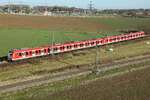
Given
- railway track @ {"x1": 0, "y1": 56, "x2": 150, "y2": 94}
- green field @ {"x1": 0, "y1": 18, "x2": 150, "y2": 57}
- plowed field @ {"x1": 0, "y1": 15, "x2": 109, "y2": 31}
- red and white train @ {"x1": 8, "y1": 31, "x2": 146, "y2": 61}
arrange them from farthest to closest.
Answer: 1. plowed field @ {"x1": 0, "y1": 15, "x2": 109, "y2": 31}
2. green field @ {"x1": 0, "y1": 18, "x2": 150, "y2": 57}
3. red and white train @ {"x1": 8, "y1": 31, "x2": 146, "y2": 61}
4. railway track @ {"x1": 0, "y1": 56, "x2": 150, "y2": 94}

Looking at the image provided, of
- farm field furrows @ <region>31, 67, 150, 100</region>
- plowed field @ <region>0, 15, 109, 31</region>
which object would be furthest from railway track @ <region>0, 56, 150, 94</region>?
plowed field @ <region>0, 15, 109, 31</region>

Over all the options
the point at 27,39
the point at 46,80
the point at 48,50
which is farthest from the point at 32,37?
the point at 46,80

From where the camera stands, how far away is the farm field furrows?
19.4 m

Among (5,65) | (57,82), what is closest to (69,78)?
(57,82)

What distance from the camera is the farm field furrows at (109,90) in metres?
19.4

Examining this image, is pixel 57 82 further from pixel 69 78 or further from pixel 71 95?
pixel 71 95

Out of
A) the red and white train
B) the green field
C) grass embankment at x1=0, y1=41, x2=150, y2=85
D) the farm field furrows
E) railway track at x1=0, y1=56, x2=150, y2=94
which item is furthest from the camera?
the green field

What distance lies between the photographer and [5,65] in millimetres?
30781

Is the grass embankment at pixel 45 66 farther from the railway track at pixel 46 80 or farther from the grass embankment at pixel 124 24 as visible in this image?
the grass embankment at pixel 124 24

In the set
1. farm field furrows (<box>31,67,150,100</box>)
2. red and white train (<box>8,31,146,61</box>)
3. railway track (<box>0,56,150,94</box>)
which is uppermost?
red and white train (<box>8,31,146,61</box>)

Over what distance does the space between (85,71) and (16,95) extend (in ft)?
36.5

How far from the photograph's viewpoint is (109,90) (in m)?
21.2

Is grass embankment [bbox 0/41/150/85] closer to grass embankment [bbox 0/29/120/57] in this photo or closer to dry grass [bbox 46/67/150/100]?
dry grass [bbox 46/67/150/100]

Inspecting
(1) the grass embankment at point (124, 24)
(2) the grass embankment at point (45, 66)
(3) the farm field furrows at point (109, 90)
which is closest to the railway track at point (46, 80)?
(2) the grass embankment at point (45, 66)
